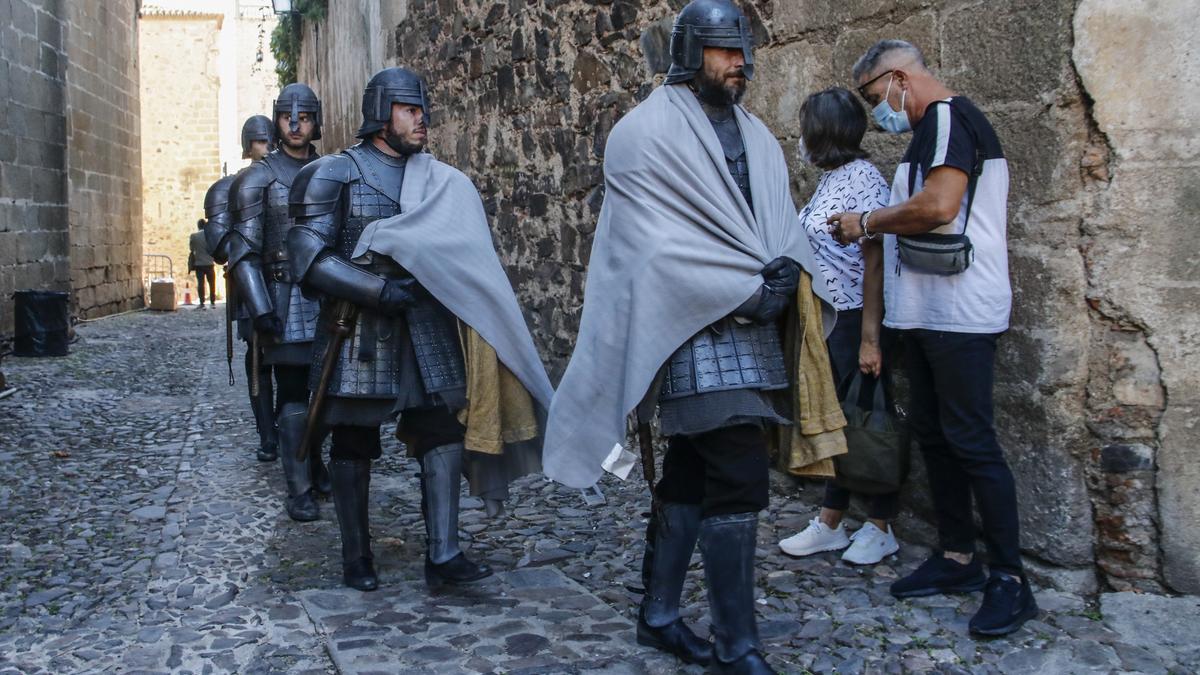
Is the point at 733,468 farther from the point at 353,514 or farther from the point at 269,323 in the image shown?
the point at 269,323

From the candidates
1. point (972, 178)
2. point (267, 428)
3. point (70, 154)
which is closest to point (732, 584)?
point (972, 178)

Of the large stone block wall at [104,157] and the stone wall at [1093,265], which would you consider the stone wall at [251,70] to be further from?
the stone wall at [1093,265]

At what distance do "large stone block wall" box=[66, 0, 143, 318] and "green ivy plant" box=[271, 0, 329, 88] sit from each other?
6.98 ft

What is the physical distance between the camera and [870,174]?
3984 mm

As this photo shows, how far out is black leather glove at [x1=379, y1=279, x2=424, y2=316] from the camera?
12.3 ft

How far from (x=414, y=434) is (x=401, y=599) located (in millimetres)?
521

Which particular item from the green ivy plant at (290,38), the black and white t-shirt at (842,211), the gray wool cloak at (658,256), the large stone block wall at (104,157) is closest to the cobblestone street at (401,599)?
the gray wool cloak at (658,256)

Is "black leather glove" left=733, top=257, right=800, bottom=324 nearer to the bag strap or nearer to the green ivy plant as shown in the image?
the bag strap

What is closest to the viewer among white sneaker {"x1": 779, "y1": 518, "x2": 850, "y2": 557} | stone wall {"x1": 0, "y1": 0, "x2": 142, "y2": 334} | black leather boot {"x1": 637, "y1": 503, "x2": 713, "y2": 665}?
black leather boot {"x1": 637, "y1": 503, "x2": 713, "y2": 665}

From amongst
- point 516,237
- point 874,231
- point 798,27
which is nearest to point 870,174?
point 874,231

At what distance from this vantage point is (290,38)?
1748 centimetres

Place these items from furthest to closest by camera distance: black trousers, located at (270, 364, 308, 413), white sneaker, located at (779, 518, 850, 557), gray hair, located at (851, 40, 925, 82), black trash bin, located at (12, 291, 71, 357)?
black trash bin, located at (12, 291, 71, 357) → black trousers, located at (270, 364, 308, 413) → white sneaker, located at (779, 518, 850, 557) → gray hair, located at (851, 40, 925, 82)

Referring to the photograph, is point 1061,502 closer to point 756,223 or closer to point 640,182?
point 756,223

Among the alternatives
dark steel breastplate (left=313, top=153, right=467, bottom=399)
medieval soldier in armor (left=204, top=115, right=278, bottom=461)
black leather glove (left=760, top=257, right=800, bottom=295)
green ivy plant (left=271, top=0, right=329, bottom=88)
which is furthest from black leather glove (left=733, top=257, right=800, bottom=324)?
green ivy plant (left=271, top=0, right=329, bottom=88)
